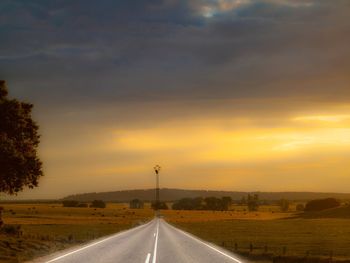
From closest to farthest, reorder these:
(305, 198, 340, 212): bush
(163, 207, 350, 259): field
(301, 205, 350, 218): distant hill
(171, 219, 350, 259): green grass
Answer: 1. (163, 207, 350, 259): field
2. (171, 219, 350, 259): green grass
3. (301, 205, 350, 218): distant hill
4. (305, 198, 340, 212): bush

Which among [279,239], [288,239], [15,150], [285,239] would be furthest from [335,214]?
[15,150]

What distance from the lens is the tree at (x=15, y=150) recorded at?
34469 millimetres

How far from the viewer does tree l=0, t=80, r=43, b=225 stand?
3447 cm

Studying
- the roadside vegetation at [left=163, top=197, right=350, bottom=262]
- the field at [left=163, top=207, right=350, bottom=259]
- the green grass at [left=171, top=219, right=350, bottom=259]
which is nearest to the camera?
the roadside vegetation at [left=163, top=197, right=350, bottom=262]

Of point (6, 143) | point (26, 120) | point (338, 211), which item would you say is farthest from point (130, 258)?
point (338, 211)

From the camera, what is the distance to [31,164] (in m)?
36.6

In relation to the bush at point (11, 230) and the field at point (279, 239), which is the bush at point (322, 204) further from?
the bush at point (11, 230)

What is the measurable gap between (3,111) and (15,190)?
16.2 feet

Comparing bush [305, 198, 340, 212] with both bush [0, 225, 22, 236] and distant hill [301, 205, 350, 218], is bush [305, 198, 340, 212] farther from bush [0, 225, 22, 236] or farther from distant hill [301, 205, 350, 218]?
bush [0, 225, 22, 236]

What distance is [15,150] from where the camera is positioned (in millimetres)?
34531

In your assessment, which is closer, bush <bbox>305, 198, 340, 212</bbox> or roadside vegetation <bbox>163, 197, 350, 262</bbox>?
roadside vegetation <bbox>163, 197, 350, 262</bbox>

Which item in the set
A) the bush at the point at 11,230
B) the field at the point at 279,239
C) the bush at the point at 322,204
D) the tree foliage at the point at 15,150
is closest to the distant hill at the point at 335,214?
the bush at the point at 322,204

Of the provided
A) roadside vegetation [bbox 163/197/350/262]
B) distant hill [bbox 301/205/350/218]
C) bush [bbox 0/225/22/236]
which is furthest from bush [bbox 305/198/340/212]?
bush [bbox 0/225/22/236]

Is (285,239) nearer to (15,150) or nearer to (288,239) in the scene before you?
(288,239)
